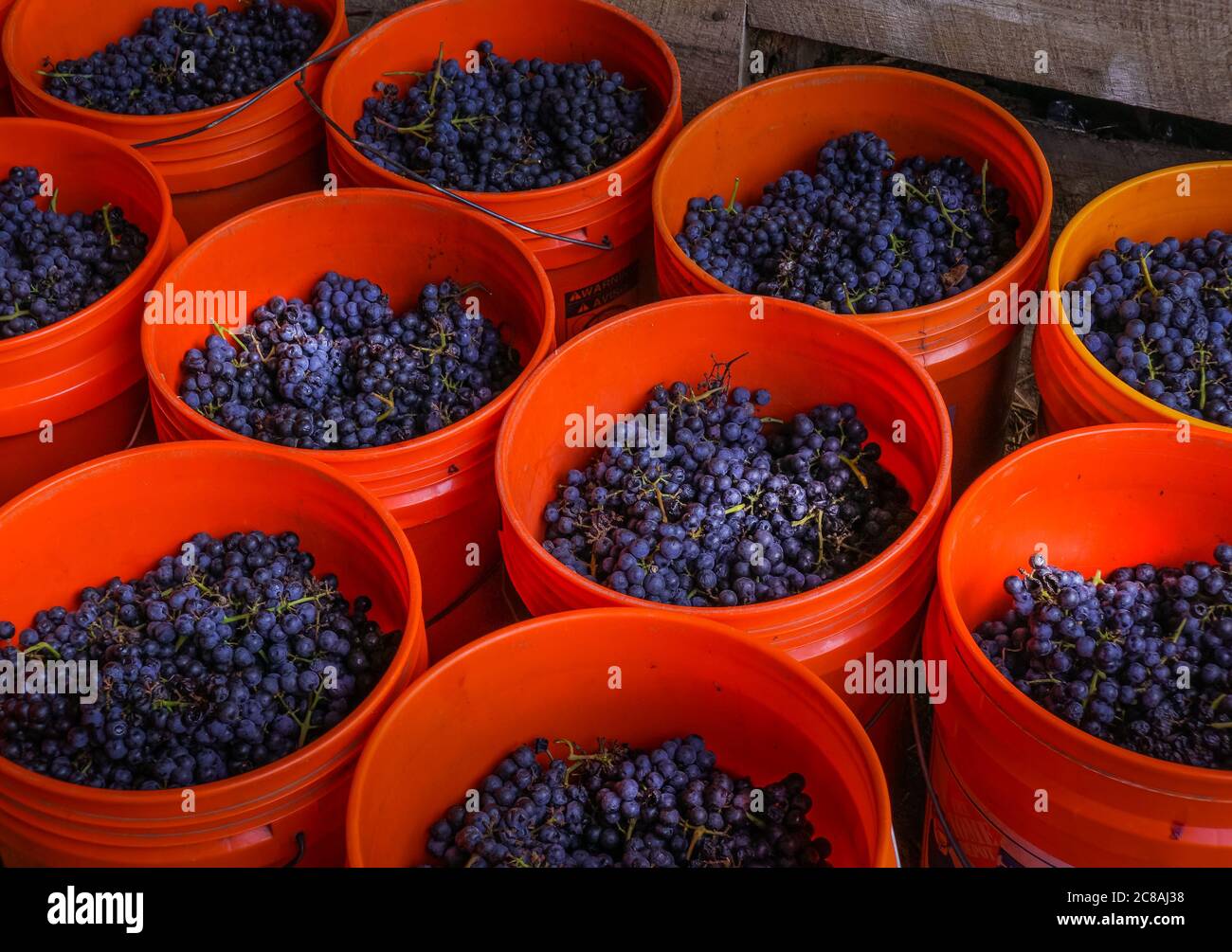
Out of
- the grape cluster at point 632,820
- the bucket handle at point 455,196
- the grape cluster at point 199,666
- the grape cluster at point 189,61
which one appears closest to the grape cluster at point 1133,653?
the grape cluster at point 632,820

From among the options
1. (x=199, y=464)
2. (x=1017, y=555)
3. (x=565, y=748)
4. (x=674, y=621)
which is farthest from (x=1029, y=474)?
(x=199, y=464)

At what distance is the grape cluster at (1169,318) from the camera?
2057mm

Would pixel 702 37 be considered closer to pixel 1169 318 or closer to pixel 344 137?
pixel 344 137

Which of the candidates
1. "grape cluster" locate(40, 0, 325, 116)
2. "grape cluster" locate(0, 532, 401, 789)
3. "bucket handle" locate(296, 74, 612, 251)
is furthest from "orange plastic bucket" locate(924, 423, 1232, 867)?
"grape cluster" locate(40, 0, 325, 116)

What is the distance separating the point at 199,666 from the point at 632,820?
2.26 ft

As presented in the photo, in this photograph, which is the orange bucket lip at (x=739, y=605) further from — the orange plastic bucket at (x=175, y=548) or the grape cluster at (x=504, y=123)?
the grape cluster at (x=504, y=123)

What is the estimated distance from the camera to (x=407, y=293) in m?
2.54

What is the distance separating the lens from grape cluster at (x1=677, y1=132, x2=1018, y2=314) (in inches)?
91.7

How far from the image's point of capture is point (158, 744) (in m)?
1.76

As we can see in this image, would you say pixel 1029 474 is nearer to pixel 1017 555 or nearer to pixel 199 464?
pixel 1017 555

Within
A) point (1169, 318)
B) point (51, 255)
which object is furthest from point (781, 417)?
point (51, 255)

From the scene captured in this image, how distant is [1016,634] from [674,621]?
1.79 ft

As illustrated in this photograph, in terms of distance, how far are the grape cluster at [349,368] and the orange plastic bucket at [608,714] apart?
1.81 feet

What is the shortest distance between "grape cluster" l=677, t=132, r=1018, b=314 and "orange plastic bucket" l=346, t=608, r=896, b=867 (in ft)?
2.76
